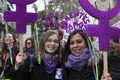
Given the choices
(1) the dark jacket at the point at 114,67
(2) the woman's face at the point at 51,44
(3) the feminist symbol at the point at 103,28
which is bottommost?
(1) the dark jacket at the point at 114,67

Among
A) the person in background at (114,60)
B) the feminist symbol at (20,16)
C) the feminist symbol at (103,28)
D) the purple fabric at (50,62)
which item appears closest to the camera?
the feminist symbol at (103,28)

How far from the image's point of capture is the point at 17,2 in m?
4.97

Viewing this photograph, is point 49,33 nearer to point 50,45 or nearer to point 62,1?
point 50,45

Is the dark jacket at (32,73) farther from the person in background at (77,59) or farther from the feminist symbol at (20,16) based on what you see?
the feminist symbol at (20,16)

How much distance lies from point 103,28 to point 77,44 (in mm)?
377

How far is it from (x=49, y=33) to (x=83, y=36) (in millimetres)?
462

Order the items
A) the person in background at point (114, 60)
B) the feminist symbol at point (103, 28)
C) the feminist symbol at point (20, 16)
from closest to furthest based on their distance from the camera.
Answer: the feminist symbol at point (103, 28)
the feminist symbol at point (20, 16)
the person in background at point (114, 60)

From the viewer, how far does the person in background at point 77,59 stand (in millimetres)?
4633

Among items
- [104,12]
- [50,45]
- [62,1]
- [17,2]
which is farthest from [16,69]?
[62,1]

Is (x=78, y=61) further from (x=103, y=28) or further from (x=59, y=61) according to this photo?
(x=103, y=28)

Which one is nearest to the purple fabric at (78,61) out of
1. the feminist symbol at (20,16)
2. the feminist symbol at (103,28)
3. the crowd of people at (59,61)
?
the crowd of people at (59,61)

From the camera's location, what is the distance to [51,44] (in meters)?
4.89

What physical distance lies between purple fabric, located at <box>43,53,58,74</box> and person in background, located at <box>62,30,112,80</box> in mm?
135

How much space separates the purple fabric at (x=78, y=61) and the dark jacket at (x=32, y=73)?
299 mm
